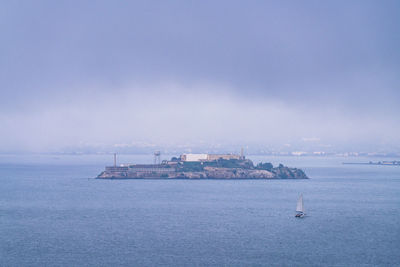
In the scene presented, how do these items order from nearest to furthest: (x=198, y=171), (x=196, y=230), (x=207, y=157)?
(x=196, y=230) → (x=198, y=171) → (x=207, y=157)

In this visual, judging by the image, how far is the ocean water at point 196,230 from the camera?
16672 millimetres

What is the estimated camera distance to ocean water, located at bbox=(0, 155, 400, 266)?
1667 centimetres

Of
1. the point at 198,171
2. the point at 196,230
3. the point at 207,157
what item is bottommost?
the point at 196,230

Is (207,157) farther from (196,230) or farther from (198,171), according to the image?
(196,230)

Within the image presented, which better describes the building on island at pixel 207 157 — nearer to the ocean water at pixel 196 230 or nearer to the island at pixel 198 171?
the island at pixel 198 171

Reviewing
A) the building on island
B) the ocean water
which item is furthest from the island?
the ocean water

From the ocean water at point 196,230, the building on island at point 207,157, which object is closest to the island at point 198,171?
the building on island at point 207,157

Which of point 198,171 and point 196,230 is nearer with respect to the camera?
point 196,230

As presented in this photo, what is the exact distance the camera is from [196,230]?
2144cm

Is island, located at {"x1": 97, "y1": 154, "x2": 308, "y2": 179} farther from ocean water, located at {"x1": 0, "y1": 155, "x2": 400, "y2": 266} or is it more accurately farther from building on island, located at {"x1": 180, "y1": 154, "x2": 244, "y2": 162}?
ocean water, located at {"x1": 0, "y1": 155, "x2": 400, "y2": 266}

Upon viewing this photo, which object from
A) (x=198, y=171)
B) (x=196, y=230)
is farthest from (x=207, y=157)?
(x=196, y=230)

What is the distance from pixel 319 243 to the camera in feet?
62.1

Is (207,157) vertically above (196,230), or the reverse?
(207,157)

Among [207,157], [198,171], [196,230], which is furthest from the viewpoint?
[207,157]
